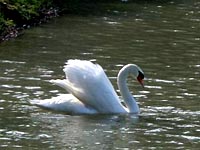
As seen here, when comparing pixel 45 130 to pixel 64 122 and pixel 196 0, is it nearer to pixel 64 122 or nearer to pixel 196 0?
pixel 64 122

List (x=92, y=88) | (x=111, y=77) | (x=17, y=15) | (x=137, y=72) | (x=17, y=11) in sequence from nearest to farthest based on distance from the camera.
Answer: (x=92, y=88) < (x=137, y=72) < (x=111, y=77) < (x=17, y=11) < (x=17, y=15)

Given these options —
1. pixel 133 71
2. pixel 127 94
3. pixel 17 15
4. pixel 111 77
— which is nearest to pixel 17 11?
pixel 17 15

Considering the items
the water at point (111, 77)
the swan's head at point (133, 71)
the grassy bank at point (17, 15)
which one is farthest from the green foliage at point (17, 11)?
the swan's head at point (133, 71)

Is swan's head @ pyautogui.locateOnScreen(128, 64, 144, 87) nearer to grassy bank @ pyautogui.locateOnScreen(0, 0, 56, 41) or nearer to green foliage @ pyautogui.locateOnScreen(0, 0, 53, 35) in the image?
grassy bank @ pyautogui.locateOnScreen(0, 0, 56, 41)

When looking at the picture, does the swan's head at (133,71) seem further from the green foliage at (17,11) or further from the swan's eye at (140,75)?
the green foliage at (17,11)

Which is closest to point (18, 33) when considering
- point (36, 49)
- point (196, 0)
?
point (36, 49)

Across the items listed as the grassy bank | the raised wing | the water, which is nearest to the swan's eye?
the water

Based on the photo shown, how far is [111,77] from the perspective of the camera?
623 inches

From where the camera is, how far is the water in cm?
1148

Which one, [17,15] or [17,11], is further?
[17,15]

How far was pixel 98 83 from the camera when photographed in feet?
43.2

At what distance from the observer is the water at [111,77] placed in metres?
11.5

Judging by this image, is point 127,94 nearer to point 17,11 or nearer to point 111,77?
point 111,77

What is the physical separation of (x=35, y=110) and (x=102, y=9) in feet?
44.2
